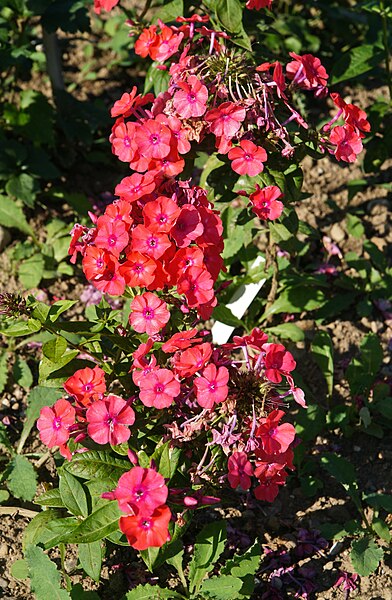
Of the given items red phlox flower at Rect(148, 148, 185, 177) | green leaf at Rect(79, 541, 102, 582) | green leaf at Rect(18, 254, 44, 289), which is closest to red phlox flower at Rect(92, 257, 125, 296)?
red phlox flower at Rect(148, 148, 185, 177)

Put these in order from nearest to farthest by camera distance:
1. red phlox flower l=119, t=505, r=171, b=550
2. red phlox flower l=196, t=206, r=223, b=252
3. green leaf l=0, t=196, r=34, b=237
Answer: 1. red phlox flower l=119, t=505, r=171, b=550
2. red phlox flower l=196, t=206, r=223, b=252
3. green leaf l=0, t=196, r=34, b=237

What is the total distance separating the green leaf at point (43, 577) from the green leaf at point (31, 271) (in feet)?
4.91

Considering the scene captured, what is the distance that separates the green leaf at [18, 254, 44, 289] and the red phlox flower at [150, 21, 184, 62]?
4.27ft

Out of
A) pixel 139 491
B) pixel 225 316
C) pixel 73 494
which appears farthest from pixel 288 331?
pixel 139 491

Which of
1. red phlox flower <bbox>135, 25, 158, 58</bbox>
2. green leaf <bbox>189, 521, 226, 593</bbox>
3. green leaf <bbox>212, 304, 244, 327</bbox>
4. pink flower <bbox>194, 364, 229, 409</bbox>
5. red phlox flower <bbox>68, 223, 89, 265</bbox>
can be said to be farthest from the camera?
green leaf <bbox>212, 304, 244, 327</bbox>

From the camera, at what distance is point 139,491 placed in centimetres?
206

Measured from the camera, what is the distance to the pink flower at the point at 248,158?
256 centimetres

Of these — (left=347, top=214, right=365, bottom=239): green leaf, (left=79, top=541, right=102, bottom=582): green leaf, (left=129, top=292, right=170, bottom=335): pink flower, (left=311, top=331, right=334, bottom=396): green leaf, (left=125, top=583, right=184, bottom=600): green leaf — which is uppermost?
(left=129, top=292, right=170, bottom=335): pink flower

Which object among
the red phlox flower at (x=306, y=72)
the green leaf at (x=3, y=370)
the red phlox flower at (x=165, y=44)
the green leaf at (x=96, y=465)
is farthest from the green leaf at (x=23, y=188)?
the green leaf at (x=96, y=465)

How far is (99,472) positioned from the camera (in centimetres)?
247

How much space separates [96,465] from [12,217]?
70.6 inches

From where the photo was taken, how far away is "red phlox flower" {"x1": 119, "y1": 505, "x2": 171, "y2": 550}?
2023 millimetres

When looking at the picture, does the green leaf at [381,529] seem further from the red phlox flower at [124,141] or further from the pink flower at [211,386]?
the red phlox flower at [124,141]

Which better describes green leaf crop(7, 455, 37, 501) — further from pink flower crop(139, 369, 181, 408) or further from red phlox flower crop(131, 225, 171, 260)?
red phlox flower crop(131, 225, 171, 260)
